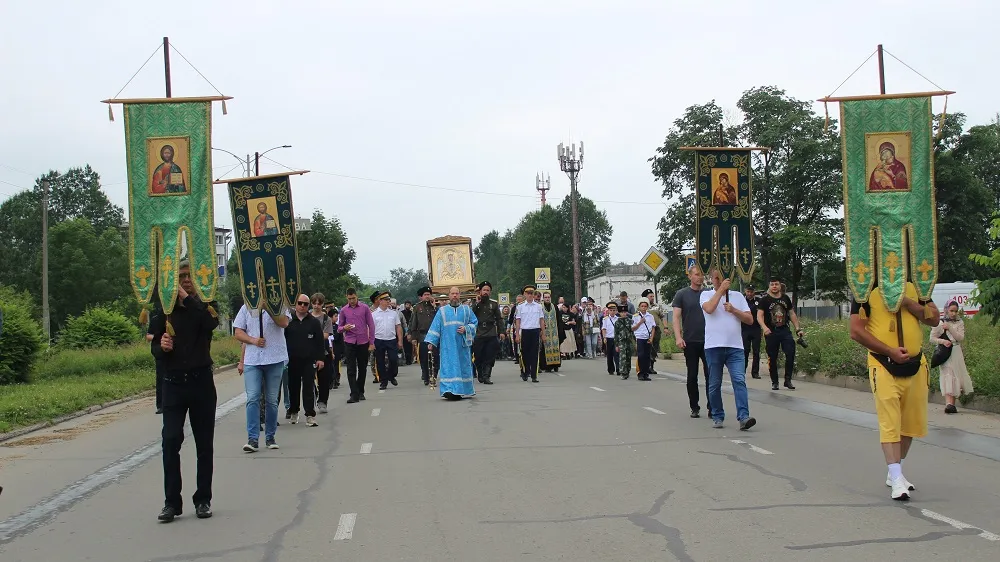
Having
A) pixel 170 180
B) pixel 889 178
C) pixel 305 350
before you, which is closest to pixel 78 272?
pixel 305 350

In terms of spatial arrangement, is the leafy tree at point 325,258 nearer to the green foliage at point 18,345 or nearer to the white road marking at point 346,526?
the green foliage at point 18,345

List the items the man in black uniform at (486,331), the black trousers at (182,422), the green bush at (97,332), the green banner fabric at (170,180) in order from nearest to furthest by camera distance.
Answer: the black trousers at (182,422) < the green banner fabric at (170,180) < the man in black uniform at (486,331) < the green bush at (97,332)

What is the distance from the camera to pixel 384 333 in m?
20.1

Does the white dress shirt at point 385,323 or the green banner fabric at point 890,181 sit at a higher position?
the green banner fabric at point 890,181

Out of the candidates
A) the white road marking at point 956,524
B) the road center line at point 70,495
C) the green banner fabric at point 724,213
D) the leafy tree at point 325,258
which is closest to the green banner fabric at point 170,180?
the road center line at point 70,495

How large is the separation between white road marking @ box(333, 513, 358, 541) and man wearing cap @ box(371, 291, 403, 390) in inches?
487

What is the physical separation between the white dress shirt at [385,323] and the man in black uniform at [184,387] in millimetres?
12118

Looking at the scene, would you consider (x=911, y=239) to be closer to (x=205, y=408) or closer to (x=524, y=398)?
(x=205, y=408)

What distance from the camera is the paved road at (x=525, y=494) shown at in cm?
647

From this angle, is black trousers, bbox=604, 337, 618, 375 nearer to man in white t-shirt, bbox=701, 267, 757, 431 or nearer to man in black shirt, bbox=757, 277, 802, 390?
man in black shirt, bbox=757, 277, 802, 390

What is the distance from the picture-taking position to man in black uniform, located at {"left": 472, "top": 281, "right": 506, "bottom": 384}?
816 inches

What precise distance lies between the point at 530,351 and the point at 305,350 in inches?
331

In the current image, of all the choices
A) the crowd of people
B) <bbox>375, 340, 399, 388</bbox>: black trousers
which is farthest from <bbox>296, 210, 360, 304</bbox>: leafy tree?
<bbox>375, 340, 399, 388</bbox>: black trousers

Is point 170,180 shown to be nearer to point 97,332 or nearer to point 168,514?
point 168,514
